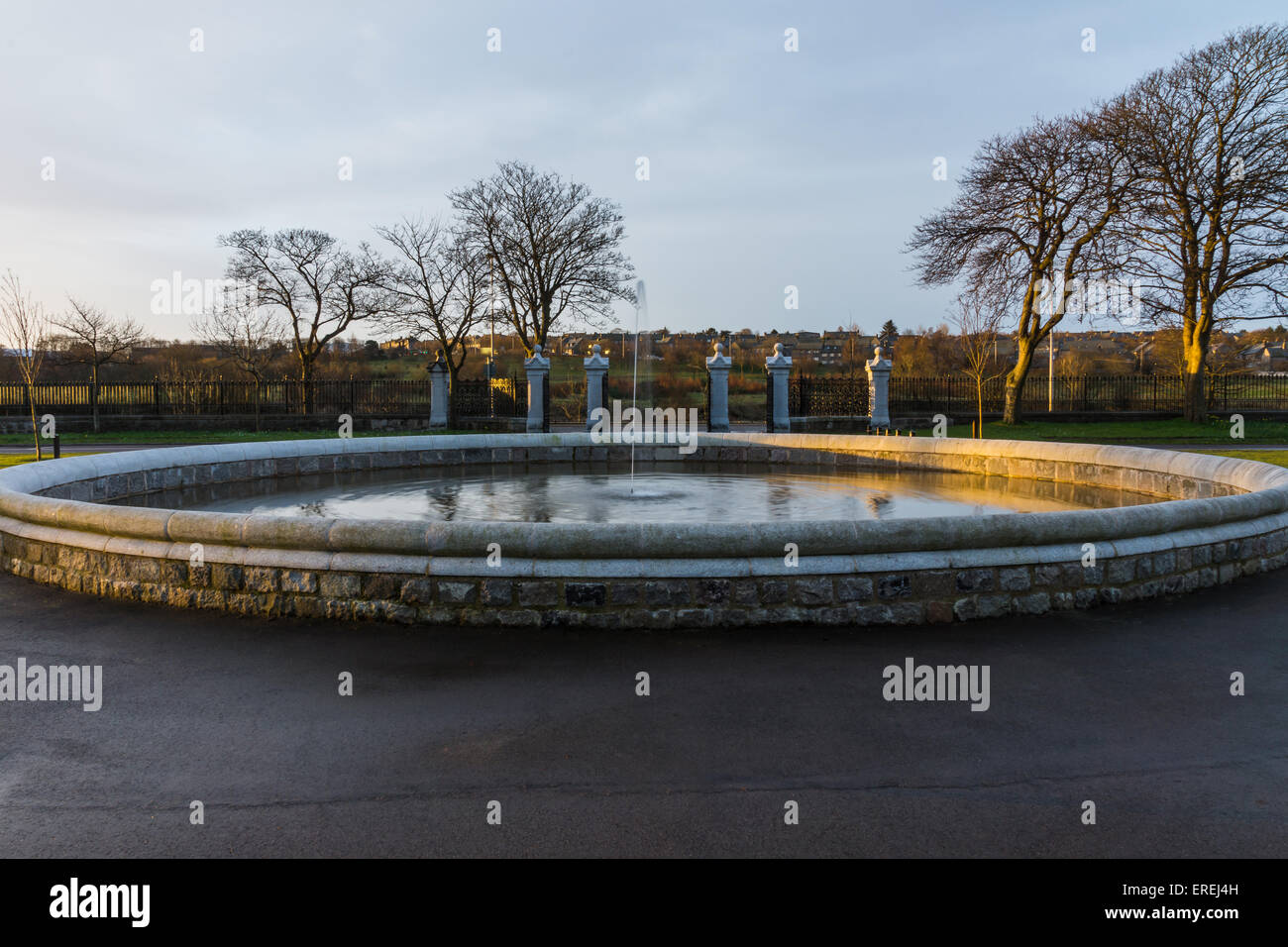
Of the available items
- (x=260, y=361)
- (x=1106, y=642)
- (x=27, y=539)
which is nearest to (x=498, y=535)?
(x=1106, y=642)

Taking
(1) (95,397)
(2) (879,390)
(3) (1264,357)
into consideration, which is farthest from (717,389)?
(3) (1264,357)

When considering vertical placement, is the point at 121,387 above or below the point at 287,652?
above

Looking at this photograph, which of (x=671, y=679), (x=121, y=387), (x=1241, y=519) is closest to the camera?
(x=671, y=679)

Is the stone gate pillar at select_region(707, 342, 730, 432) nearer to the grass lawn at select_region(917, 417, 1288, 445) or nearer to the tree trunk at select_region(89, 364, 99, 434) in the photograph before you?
the grass lawn at select_region(917, 417, 1288, 445)

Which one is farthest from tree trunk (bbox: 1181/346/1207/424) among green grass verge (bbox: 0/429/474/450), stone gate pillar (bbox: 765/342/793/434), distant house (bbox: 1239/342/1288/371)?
green grass verge (bbox: 0/429/474/450)

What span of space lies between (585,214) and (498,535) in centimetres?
3741

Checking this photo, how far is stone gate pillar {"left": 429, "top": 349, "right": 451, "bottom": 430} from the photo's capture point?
3281 centimetres

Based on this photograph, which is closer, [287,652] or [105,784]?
[105,784]

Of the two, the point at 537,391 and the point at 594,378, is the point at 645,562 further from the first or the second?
the point at 537,391

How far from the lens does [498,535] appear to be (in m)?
6.20

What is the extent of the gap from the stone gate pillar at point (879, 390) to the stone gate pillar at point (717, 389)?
5.19 m

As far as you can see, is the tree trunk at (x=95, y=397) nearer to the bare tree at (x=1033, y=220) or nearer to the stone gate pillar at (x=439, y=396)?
the stone gate pillar at (x=439, y=396)

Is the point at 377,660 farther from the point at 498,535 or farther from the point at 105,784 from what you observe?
the point at 105,784

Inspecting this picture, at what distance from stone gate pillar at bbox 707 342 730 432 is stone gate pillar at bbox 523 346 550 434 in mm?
5819
